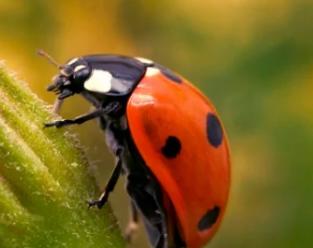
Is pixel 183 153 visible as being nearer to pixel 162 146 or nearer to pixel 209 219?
pixel 162 146

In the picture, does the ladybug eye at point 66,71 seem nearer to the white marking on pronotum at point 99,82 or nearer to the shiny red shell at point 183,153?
the white marking on pronotum at point 99,82

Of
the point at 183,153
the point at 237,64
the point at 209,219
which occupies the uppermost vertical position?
the point at 183,153

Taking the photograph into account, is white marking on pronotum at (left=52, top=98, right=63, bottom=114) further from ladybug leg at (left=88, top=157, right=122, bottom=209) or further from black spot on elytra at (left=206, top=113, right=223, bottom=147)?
black spot on elytra at (left=206, top=113, right=223, bottom=147)

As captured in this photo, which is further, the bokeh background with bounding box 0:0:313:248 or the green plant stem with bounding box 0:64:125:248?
the bokeh background with bounding box 0:0:313:248

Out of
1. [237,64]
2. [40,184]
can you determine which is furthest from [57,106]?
[237,64]

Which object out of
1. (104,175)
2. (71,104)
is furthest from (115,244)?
(71,104)

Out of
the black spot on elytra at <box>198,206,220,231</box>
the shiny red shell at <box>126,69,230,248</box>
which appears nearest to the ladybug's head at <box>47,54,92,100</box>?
the shiny red shell at <box>126,69,230,248</box>

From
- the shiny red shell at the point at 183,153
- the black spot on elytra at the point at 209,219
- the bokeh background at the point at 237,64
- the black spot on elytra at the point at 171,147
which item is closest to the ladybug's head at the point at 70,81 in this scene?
the shiny red shell at the point at 183,153
